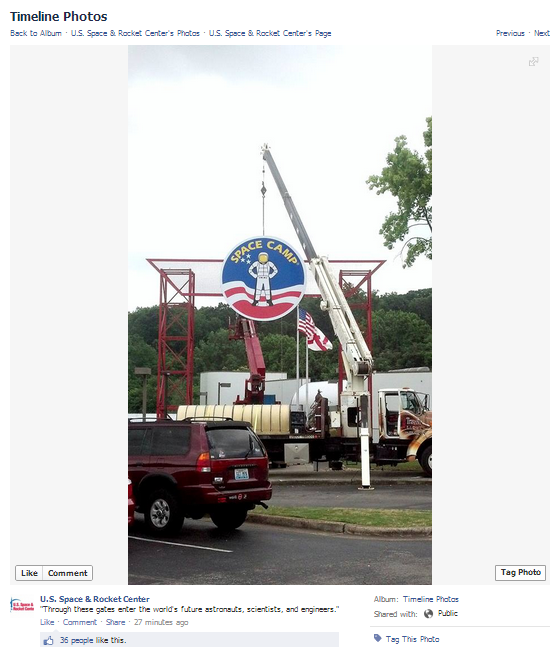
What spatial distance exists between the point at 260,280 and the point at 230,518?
4.59 meters

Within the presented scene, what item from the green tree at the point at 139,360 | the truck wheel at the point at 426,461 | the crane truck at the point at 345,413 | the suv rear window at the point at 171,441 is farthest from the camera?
the green tree at the point at 139,360

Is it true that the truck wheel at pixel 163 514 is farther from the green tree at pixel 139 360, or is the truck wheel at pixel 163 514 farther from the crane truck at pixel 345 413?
the green tree at pixel 139 360

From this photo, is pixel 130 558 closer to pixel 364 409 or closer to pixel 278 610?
pixel 278 610

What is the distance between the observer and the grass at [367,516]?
10.6 m

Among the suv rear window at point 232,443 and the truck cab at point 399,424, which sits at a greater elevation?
the suv rear window at point 232,443

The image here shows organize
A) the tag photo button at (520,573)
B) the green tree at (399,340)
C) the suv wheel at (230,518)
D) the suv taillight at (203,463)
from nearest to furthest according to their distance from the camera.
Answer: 1. the tag photo button at (520,573)
2. the suv taillight at (203,463)
3. the suv wheel at (230,518)
4. the green tree at (399,340)

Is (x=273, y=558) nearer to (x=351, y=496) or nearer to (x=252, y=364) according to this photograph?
(x=351, y=496)

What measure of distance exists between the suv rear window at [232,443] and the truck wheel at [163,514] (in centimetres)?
88

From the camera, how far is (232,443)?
1082 cm

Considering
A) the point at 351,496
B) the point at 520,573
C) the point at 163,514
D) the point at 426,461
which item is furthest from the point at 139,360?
the point at 520,573

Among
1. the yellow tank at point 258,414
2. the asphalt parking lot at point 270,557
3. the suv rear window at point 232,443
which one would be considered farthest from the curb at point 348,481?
the suv rear window at point 232,443

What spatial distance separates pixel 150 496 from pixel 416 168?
1426 centimetres

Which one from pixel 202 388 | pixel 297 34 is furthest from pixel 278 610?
pixel 202 388

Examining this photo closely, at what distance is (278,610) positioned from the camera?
4.95m
